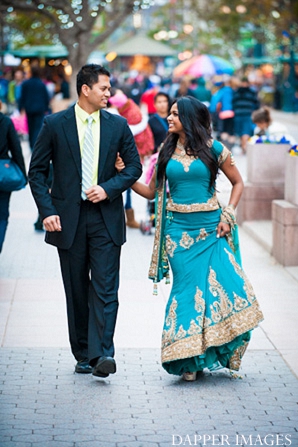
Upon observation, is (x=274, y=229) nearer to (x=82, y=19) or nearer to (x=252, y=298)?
(x=252, y=298)

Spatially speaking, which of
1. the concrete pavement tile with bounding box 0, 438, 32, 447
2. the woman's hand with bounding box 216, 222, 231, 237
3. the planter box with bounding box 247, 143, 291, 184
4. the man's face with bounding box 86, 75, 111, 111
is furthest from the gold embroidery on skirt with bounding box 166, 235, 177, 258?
the planter box with bounding box 247, 143, 291, 184

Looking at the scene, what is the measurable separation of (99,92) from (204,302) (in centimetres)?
147

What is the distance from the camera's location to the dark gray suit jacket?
5.86 metres

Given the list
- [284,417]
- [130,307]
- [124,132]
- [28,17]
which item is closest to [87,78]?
[124,132]

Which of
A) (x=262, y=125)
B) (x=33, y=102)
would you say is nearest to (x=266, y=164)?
(x=262, y=125)

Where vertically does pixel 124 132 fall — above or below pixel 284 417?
above

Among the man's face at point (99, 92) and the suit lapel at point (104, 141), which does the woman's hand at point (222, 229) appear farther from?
the man's face at point (99, 92)

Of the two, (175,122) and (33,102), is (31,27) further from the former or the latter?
(175,122)

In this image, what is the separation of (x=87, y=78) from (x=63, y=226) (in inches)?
36.7

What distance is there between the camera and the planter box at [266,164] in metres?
12.2

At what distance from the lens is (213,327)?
19.5 feet

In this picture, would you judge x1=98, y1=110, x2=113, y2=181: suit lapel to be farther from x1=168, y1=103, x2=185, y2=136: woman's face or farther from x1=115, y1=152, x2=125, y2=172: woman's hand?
x1=168, y1=103, x2=185, y2=136: woman's face

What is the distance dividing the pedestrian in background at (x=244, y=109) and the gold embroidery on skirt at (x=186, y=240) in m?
15.5

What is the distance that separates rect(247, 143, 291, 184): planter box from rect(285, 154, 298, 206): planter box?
200 centimetres
